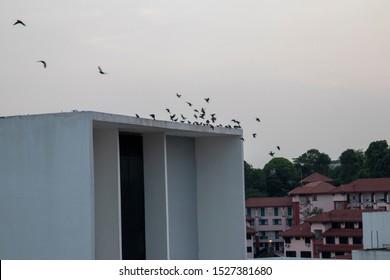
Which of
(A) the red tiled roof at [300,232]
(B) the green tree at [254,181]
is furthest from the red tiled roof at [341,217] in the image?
(B) the green tree at [254,181]

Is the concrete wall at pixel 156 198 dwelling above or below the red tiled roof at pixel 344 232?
above

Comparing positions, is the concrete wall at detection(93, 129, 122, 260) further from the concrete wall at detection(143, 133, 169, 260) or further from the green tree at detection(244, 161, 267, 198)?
the green tree at detection(244, 161, 267, 198)

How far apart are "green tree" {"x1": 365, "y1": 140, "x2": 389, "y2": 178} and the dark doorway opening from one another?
51.7 metres

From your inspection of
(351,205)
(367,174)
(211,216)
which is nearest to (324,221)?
(351,205)

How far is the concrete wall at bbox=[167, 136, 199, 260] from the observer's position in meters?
21.4

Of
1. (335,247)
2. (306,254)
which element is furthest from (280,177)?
(335,247)

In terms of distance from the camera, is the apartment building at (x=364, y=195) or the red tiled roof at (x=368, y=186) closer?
the red tiled roof at (x=368, y=186)

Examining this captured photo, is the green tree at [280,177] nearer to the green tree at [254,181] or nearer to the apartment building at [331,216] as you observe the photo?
the green tree at [254,181]

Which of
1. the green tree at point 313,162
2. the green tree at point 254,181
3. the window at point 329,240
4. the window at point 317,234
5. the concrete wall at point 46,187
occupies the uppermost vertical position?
the green tree at point 313,162

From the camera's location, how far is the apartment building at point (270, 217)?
64500 millimetres

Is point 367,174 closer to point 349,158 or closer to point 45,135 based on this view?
point 349,158

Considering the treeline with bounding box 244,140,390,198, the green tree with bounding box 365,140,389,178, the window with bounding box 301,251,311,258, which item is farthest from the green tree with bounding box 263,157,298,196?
the window with bounding box 301,251,311,258

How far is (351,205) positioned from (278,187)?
16899 millimetres

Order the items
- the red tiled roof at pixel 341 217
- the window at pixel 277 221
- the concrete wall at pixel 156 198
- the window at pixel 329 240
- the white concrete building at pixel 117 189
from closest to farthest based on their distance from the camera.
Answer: the white concrete building at pixel 117 189, the concrete wall at pixel 156 198, the red tiled roof at pixel 341 217, the window at pixel 329 240, the window at pixel 277 221
